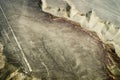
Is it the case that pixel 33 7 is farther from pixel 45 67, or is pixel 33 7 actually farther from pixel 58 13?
pixel 45 67

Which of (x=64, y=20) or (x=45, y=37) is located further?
(x=64, y=20)

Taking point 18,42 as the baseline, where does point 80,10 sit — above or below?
above

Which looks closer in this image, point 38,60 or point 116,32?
point 38,60

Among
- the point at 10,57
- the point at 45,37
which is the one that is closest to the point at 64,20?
the point at 45,37

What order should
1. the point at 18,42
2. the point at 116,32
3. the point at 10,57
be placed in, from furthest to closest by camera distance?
1. the point at 116,32
2. the point at 18,42
3. the point at 10,57

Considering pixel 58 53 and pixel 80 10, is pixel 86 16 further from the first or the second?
pixel 58 53

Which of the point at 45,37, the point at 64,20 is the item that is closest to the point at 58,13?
the point at 64,20

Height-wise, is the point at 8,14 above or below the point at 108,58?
above

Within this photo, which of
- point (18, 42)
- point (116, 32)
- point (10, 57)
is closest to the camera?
point (10, 57)
